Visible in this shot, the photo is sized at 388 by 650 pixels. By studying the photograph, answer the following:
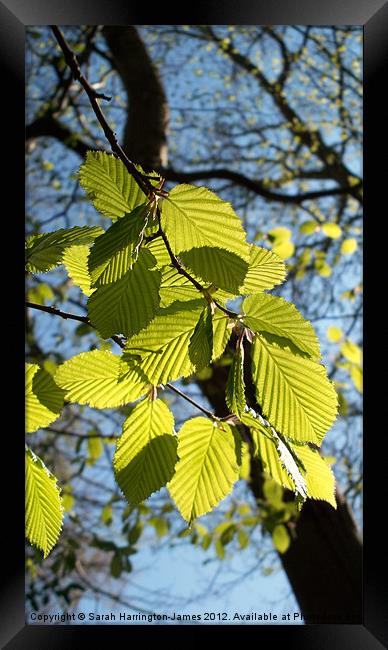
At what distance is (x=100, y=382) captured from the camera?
11.3 inches

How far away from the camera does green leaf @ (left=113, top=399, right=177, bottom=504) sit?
10.8 inches

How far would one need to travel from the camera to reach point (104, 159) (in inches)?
10.6

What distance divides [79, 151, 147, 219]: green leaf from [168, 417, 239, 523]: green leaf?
0.11m

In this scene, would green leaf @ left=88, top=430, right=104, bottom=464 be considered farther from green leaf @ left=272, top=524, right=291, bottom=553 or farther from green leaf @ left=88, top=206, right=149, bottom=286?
green leaf @ left=88, top=206, right=149, bottom=286

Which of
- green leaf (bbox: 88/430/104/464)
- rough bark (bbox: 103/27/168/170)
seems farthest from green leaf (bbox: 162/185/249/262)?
rough bark (bbox: 103/27/168/170)

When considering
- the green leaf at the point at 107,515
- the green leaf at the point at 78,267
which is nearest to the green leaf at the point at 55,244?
the green leaf at the point at 78,267

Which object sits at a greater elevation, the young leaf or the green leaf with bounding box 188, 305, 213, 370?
the young leaf

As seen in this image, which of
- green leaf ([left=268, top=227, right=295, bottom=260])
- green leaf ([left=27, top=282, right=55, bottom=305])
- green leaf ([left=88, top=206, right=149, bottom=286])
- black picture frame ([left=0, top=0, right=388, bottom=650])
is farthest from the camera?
green leaf ([left=27, top=282, right=55, bottom=305])

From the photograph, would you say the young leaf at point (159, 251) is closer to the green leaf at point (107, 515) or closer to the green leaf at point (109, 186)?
the green leaf at point (109, 186)
